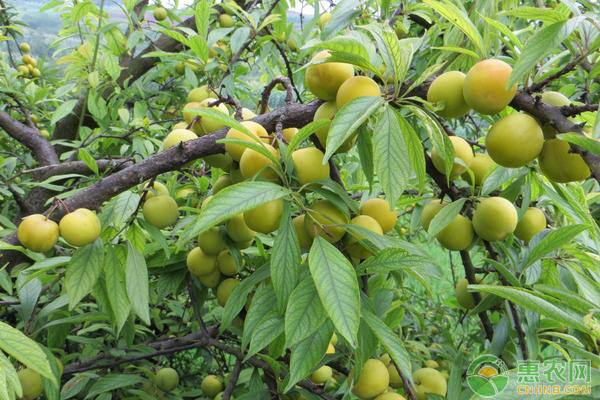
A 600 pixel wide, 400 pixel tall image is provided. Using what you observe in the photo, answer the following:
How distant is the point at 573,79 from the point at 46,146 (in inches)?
97.5

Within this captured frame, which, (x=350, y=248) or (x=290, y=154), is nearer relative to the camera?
(x=290, y=154)

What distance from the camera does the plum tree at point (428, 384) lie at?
1394 mm

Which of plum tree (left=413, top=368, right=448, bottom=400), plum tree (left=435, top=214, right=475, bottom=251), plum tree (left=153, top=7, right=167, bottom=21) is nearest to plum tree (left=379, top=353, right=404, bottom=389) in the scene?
plum tree (left=413, top=368, right=448, bottom=400)

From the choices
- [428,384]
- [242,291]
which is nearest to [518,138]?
[242,291]

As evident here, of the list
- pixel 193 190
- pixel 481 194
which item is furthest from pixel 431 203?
pixel 193 190

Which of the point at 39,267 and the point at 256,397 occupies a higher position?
the point at 39,267

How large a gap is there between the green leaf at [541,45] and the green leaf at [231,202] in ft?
1.25

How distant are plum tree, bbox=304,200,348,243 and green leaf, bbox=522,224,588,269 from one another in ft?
1.33

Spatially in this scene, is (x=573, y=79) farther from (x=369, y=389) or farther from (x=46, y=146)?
(x=46, y=146)

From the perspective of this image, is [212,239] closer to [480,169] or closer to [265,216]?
[265,216]

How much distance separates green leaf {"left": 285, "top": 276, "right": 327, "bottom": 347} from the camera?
75 cm

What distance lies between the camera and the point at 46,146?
2.15 m

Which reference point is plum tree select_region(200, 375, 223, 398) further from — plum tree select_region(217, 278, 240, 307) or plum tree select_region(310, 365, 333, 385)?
plum tree select_region(217, 278, 240, 307)

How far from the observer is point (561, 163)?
81 centimetres
